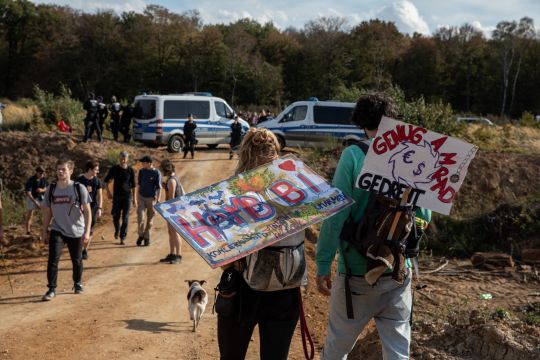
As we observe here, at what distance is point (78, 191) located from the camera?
7371mm

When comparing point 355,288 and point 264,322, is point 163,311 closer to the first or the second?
point 264,322

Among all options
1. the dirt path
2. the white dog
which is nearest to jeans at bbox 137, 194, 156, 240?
the dirt path

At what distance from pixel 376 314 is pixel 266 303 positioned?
701 mm

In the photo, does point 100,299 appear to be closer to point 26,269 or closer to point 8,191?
point 26,269

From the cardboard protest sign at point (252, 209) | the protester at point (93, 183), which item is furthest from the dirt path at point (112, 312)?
the cardboard protest sign at point (252, 209)

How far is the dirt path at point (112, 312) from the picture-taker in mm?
5910

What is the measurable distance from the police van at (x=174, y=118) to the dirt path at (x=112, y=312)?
9.67 metres

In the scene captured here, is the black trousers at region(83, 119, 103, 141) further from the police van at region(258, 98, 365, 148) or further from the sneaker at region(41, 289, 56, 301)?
the sneaker at region(41, 289, 56, 301)

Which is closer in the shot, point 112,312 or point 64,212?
point 112,312

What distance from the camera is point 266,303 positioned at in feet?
10.4

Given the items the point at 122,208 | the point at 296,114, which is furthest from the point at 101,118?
the point at 122,208

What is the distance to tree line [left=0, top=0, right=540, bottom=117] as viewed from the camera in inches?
1918

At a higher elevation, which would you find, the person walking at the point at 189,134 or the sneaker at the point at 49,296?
the person walking at the point at 189,134

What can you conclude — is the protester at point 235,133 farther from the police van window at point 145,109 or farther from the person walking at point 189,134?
the police van window at point 145,109
